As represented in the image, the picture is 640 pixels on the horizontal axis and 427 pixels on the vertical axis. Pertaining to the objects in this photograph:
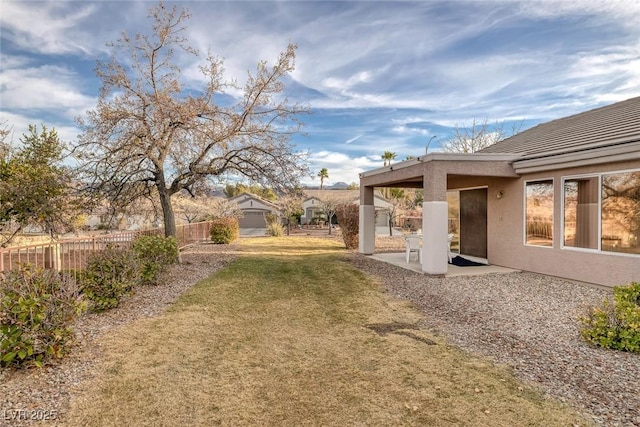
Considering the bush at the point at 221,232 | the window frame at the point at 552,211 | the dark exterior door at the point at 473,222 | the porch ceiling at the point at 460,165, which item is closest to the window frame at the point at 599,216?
the window frame at the point at 552,211

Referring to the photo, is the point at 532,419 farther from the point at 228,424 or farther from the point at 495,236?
the point at 495,236

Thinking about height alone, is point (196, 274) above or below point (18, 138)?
below

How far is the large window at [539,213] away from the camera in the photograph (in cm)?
977

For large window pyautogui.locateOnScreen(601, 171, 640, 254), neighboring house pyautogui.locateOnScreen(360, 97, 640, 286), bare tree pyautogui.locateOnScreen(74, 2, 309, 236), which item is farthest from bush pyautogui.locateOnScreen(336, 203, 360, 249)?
large window pyautogui.locateOnScreen(601, 171, 640, 254)

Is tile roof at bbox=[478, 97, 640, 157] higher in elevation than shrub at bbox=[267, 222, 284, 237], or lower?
higher

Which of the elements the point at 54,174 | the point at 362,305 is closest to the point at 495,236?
the point at 362,305

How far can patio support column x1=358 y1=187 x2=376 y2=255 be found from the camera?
15.4 m

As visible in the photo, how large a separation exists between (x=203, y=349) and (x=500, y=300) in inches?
237

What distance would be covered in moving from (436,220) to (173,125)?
26.5ft

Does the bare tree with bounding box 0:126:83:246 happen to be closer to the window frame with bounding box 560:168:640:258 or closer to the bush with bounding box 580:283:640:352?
the bush with bounding box 580:283:640:352

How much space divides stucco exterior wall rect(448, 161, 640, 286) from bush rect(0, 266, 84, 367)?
10.4m

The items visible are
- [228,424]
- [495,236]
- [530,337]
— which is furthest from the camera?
[495,236]

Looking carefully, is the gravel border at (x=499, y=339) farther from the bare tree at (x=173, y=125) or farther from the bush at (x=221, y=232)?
the bush at (x=221, y=232)

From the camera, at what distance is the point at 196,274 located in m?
10.9
